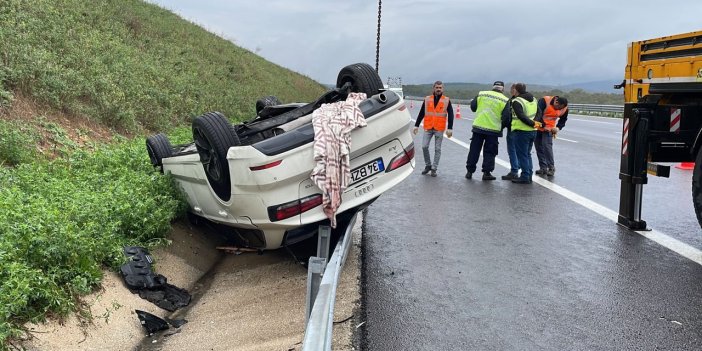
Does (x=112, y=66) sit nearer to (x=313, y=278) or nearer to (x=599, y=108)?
(x=313, y=278)

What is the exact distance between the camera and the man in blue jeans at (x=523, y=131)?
10156 mm

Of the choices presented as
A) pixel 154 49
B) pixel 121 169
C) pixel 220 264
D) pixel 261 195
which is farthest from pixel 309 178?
pixel 154 49

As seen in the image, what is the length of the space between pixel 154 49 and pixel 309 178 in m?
15.6

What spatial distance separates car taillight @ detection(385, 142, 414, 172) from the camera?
212 inches

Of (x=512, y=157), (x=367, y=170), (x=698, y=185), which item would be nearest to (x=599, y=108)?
(x=512, y=157)

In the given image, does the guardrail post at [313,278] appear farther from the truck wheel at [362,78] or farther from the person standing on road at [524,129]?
the person standing on road at [524,129]

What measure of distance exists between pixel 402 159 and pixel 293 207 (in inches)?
46.2

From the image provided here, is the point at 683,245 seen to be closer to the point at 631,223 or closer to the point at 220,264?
the point at 631,223

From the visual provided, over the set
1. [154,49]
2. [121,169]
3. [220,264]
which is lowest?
[220,264]

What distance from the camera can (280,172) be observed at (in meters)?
4.70

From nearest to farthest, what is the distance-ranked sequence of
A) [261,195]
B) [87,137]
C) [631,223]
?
[261,195] → [631,223] → [87,137]

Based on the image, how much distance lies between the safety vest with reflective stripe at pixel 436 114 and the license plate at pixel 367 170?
614cm

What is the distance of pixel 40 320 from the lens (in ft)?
12.2

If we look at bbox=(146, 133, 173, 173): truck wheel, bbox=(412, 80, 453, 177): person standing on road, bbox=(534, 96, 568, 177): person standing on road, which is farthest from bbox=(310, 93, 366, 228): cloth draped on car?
bbox=(534, 96, 568, 177): person standing on road
